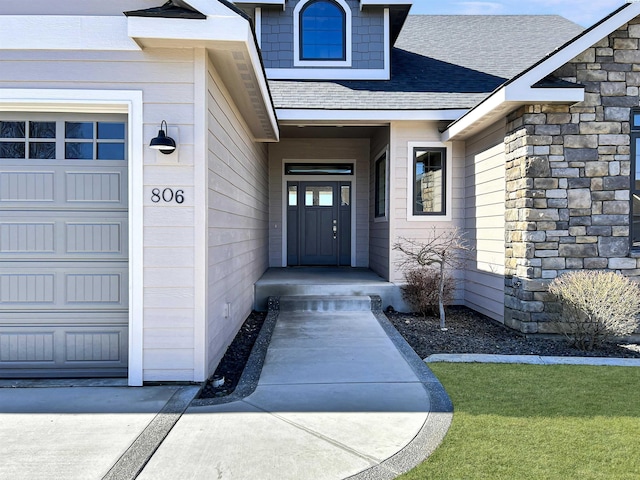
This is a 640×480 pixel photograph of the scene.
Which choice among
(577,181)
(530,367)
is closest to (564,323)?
(530,367)

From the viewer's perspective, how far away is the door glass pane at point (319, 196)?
1040cm

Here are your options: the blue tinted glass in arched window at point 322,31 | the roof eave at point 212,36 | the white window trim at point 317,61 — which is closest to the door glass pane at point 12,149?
the roof eave at point 212,36

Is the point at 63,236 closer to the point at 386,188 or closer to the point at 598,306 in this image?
the point at 386,188

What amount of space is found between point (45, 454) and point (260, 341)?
2759 mm

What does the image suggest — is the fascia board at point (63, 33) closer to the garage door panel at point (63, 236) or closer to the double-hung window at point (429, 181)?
the garage door panel at point (63, 236)

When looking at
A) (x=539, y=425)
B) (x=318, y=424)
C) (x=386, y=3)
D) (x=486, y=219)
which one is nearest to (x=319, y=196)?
(x=386, y=3)

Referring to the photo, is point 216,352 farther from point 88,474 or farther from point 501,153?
point 501,153

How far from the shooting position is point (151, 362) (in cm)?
380

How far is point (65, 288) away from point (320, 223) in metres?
→ 6.86

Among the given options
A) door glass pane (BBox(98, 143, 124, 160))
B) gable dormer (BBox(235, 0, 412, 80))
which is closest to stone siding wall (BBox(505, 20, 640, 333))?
gable dormer (BBox(235, 0, 412, 80))

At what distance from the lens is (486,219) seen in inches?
263

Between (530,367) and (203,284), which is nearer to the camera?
(203,284)

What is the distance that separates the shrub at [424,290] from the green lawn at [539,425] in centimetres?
267

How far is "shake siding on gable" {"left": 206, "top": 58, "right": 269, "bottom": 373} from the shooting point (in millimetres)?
4188
